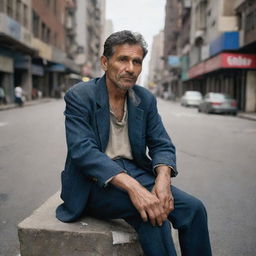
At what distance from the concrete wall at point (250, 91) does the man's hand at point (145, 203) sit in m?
27.9

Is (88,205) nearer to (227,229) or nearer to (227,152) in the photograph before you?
(227,229)

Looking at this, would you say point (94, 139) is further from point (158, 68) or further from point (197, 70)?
point (158, 68)

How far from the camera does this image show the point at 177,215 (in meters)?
2.34

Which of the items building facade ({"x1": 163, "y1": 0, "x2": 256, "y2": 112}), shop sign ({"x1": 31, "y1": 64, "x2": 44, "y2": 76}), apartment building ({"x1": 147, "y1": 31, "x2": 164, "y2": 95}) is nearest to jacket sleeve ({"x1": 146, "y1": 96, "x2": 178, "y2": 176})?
building facade ({"x1": 163, "y1": 0, "x2": 256, "y2": 112})

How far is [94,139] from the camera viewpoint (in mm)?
2523

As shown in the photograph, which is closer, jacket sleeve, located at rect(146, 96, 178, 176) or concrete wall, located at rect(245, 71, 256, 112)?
jacket sleeve, located at rect(146, 96, 178, 176)

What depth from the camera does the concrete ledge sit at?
2.44 meters

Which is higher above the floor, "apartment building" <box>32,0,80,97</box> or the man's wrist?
"apartment building" <box>32,0,80,97</box>

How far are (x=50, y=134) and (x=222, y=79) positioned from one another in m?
28.0

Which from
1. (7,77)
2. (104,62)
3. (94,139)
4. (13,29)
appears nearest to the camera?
(94,139)

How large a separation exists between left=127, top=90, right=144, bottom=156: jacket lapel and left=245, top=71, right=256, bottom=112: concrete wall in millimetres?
27467

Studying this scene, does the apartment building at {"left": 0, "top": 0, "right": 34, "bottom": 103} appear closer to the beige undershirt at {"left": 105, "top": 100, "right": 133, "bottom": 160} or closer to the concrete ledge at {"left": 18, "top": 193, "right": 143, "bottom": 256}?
the beige undershirt at {"left": 105, "top": 100, "right": 133, "bottom": 160}

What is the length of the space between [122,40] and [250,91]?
1093 inches

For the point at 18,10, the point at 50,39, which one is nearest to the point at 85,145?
the point at 18,10
